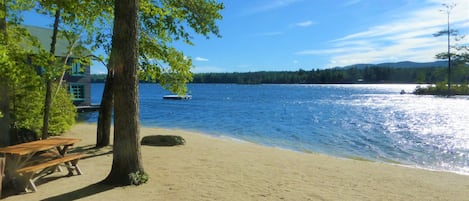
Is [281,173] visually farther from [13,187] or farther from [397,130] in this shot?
[397,130]

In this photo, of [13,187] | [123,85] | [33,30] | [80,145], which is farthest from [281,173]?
[33,30]

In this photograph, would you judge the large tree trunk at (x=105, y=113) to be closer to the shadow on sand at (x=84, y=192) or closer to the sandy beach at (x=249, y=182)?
the sandy beach at (x=249, y=182)

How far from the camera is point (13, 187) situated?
5895 millimetres

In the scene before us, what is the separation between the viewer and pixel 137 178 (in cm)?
636

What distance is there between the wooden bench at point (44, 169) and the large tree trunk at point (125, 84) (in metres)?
1.16

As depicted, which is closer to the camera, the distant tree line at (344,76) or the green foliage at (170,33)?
the green foliage at (170,33)

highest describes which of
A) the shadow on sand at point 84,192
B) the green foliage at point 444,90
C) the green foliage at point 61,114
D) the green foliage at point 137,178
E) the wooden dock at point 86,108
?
the green foliage at point 444,90

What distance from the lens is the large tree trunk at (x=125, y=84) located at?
19.7ft

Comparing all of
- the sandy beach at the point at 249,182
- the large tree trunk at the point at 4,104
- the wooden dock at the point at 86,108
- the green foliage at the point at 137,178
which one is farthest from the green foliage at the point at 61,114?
the wooden dock at the point at 86,108

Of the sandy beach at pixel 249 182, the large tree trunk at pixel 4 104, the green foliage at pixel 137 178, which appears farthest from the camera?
the large tree trunk at pixel 4 104

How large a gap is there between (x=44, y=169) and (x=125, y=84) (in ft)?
8.43

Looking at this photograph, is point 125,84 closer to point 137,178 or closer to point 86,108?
point 137,178

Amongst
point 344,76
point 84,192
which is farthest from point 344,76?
point 84,192

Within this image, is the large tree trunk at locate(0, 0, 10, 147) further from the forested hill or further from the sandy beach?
the forested hill
